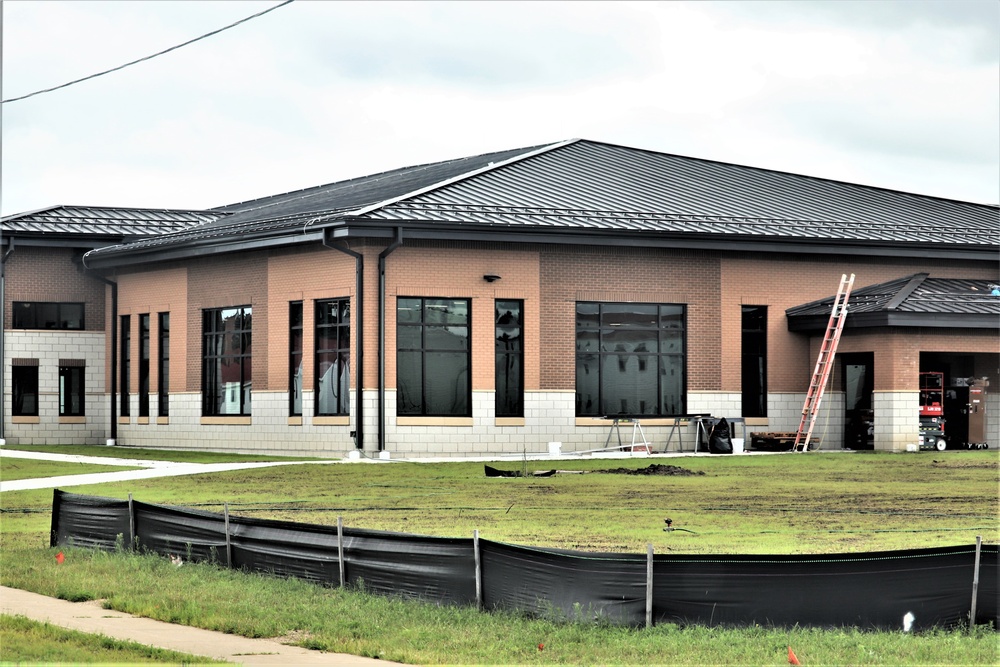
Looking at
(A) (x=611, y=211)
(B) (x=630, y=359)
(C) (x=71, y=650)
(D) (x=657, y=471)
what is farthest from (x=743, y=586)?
(A) (x=611, y=211)

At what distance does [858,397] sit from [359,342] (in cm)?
1484

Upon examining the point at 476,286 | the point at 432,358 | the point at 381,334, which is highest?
the point at 476,286

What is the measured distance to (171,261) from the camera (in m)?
42.2

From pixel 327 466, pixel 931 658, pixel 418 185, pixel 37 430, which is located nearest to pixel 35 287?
pixel 37 430

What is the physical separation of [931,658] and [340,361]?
26568mm

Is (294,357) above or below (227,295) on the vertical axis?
below

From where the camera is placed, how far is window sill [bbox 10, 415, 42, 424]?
4439 cm

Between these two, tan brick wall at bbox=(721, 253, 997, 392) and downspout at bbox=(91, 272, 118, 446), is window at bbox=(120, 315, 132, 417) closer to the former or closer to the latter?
downspout at bbox=(91, 272, 118, 446)

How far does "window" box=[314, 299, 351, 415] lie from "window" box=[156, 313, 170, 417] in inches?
294

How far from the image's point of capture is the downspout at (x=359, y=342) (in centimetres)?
3575

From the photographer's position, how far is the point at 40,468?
32.4 metres

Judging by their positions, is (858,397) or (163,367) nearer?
(858,397)

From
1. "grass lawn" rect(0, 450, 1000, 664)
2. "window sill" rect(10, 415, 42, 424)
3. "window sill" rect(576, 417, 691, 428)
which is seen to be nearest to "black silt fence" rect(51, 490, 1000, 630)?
"grass lawn" rect(0, 450, 1000, 664)

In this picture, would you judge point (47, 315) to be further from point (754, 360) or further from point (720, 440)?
point (754, 360)
